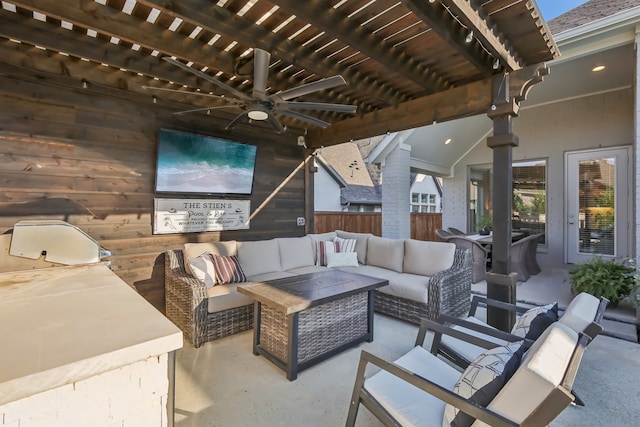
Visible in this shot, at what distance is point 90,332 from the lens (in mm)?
905

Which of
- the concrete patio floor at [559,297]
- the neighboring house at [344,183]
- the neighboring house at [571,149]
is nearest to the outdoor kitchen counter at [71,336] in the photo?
the concrete patio floor at [559,297]

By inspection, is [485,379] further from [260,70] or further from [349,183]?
[349,183]

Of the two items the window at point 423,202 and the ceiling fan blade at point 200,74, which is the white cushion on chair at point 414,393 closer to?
the ceiling fan blade at point 200,74

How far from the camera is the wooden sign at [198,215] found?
3992mm

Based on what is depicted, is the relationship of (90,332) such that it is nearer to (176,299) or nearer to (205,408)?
(205,408)

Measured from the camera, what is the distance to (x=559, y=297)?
14.5ft

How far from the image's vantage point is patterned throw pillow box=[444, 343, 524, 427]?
1.28 metres

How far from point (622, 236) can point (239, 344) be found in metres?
6.88

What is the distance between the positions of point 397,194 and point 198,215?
4338mm

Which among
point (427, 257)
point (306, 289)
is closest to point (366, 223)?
point (427, 257)

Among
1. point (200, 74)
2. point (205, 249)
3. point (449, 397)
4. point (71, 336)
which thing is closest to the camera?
point (71, 336)

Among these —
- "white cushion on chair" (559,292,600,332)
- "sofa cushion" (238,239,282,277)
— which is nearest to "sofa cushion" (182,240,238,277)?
"sofa cushion" (238,239,282,277)

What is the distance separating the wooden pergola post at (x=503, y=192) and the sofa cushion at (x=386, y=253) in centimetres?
120

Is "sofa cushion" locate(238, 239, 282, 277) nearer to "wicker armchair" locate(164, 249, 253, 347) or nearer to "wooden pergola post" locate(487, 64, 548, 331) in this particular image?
"wicker armchair" locate(164, 249, 253, 347)
